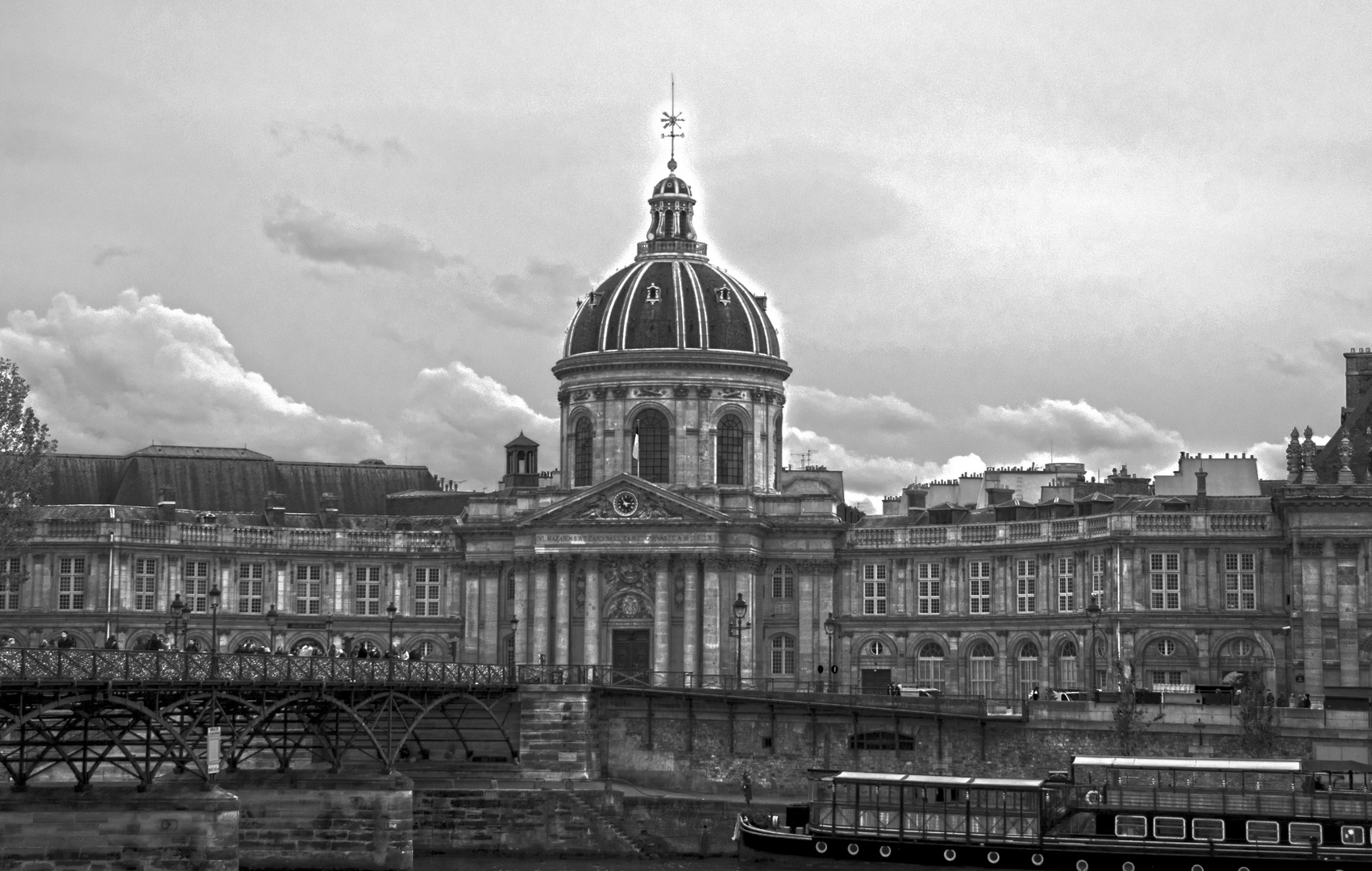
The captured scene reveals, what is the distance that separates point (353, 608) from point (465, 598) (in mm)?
7234

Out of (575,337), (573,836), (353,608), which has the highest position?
(575,337)

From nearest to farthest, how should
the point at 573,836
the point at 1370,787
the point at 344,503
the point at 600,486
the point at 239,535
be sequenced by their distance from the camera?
the point at 1370,787
the point at 573,836
the point at 600,486
the point at 239,535
the point at 344,503

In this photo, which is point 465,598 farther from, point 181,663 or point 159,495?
point 181,663

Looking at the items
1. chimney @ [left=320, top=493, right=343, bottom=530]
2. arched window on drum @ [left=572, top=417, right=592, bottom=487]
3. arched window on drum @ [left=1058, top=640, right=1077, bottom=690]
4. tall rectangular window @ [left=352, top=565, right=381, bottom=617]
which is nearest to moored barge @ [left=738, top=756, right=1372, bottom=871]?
arched window on drum @ [left=1058, top=640, right=1077, bottom=690]

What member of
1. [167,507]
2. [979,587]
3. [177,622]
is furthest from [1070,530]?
[167,507]

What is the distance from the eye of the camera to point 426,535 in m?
150

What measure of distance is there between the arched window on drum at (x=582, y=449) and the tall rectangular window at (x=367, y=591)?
13.1 metres

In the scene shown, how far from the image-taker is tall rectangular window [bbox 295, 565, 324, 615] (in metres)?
149

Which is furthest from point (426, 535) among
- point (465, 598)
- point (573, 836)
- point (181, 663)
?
point (181, 663)

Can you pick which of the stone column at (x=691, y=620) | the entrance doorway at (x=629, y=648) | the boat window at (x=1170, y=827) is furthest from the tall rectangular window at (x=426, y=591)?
the boat window at (x=1170, y=827)

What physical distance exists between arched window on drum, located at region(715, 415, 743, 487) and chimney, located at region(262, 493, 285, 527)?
1011 inches

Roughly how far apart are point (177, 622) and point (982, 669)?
1752 inches

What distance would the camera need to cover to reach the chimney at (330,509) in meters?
154

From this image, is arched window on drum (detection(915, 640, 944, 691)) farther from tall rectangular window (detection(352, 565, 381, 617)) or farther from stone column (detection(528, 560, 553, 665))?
tall rectangular window (detection(352, 565, 381, 617))
